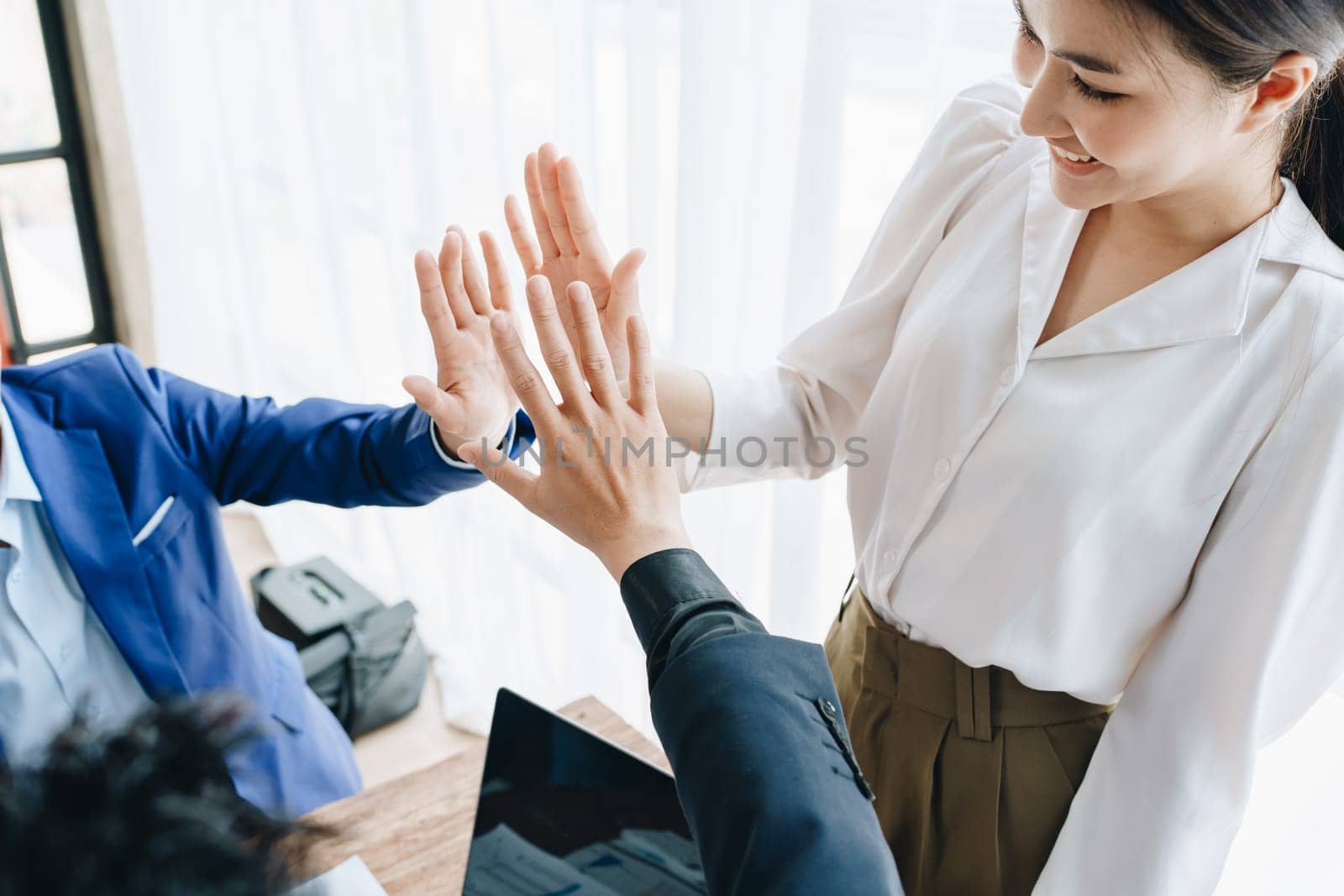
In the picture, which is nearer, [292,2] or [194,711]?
[194,711]

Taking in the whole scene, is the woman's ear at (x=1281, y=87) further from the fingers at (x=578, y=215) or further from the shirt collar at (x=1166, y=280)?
the fingers at (x=578, y=215)

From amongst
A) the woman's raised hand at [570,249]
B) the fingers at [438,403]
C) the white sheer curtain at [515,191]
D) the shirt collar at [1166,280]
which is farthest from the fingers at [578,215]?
the shirt collar at [1166,280]

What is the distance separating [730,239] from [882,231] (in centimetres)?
38

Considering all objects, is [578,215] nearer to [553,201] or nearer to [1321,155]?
[553,201]

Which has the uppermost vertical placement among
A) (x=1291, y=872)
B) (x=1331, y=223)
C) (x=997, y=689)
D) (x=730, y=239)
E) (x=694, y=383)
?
(x=1331, y=223)

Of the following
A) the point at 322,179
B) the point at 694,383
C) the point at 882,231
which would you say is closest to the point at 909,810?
the point at 694,383

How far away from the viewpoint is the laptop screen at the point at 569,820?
0.88m

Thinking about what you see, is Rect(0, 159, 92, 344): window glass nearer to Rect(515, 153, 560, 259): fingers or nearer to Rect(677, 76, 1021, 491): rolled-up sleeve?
Rect(515, 153, 560, 259): fingers

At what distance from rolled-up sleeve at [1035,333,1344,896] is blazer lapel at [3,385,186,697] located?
3.58 feet

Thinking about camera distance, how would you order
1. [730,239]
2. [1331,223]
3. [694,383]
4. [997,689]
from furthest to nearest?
1. [730,239]
2. [694,383]
3. [997,689]
4. [1331,223]

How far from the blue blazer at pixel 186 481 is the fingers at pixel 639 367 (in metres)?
0.44

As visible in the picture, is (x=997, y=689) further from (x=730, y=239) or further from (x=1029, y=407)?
(x=730, y=239)

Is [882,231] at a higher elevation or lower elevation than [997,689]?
higher

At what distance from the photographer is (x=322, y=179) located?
2.47 meters
